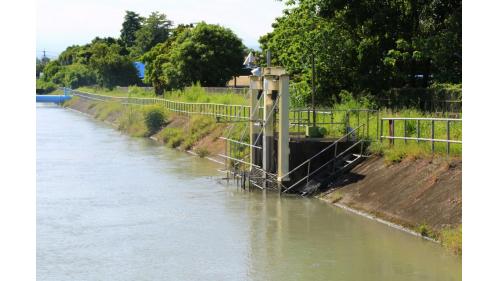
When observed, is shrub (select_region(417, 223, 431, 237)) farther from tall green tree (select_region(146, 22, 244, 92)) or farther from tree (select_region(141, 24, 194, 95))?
tree (select_region(141, 24, 194, 95))

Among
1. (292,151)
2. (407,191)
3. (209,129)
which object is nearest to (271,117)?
(292,151)

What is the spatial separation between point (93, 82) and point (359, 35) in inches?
3628

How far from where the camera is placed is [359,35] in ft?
123

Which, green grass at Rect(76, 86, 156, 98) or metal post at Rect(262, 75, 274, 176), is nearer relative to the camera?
metal post at Rect(262, 75, 274, 176)

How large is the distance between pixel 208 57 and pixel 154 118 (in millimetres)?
9846

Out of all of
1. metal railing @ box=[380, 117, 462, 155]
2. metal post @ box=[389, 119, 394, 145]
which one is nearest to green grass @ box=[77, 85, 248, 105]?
metal railing @ box=[380, 117, 462, 155]

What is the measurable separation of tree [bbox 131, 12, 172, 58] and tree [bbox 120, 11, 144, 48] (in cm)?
2201

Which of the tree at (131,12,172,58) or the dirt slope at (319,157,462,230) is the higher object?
the tree at (131,12,172,58)

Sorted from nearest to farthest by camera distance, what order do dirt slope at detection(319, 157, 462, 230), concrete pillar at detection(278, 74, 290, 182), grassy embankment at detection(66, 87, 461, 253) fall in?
dirt slope at detection(319, 157, 462, 230) → grassy embankment at detection(66, 87, 461, 253) → concrete pillar at detection(278, 74, 290, 182)

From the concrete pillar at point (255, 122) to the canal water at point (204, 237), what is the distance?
51.2 inches

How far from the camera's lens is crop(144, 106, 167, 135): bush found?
59000 mm

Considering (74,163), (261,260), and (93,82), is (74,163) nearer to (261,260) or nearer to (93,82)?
A: (261,260)

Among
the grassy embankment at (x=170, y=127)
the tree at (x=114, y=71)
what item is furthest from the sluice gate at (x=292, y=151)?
the tree at (x=114, y=71)

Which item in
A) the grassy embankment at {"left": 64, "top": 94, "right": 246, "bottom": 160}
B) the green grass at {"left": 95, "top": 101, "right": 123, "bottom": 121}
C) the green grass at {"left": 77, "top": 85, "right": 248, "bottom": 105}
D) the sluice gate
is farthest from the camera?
the green grass at {"left": 95, "top": 101, "right": 123, "bottom": 121}
